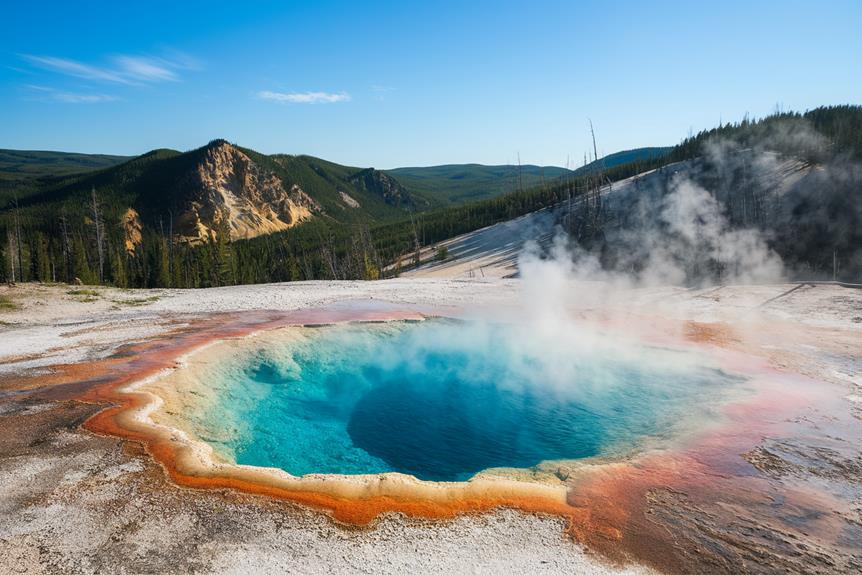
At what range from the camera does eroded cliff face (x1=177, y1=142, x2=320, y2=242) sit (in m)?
72.8

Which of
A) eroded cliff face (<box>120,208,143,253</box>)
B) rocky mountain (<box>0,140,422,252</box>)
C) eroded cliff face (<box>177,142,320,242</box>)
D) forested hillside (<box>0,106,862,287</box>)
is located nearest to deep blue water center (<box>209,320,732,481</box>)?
forested hillside (<box>0,106,862,287</box>)

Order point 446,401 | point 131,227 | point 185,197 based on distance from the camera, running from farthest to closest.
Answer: point 185,197 < point 131,227 < point 446,401

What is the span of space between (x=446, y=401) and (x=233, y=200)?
8330cm

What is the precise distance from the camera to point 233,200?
82.4 metres

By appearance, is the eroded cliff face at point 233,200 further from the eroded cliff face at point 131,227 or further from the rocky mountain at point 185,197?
the eroded cliff face at point 131,227

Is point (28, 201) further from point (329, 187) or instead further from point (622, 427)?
point (622, 427)

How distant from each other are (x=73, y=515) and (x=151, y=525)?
821 mm

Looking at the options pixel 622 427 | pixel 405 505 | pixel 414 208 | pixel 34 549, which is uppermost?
pixel 414 208

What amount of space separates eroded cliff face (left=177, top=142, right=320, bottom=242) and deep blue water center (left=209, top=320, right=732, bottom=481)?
62.3 metres

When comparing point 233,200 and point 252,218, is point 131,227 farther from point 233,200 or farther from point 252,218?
point 252,218

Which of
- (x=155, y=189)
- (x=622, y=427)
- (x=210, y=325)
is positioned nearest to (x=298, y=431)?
(x=622, y=427)

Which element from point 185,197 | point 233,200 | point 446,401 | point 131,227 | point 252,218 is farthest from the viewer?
point 233,200

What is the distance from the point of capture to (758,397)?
7.94 metres

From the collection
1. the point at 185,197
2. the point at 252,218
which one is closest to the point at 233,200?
the point at 252,218
